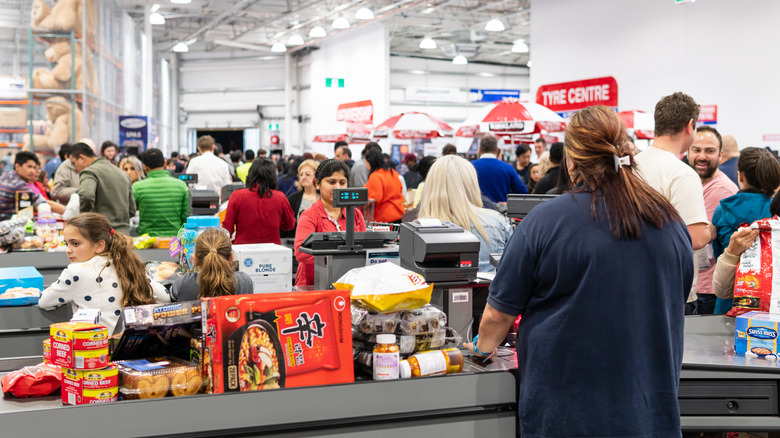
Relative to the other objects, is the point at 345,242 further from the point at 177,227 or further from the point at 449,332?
the point at 177,227

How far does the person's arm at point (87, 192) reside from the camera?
244 inches

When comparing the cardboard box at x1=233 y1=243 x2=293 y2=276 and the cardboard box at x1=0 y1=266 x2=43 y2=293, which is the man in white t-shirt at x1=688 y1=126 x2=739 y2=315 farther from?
the cardboard box at x1=0 y1=266 x2=43 y2=293

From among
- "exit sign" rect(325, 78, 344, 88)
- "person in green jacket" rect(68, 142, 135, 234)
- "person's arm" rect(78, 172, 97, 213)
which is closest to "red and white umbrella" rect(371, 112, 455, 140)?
"person in green jacket" rect(68, 142, 135, 234)

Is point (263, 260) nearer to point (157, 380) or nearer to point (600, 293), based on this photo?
point (157, 380)

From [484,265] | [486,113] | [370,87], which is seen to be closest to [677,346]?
[484,265]

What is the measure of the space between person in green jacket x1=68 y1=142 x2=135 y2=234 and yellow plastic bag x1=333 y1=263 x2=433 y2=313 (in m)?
4.35

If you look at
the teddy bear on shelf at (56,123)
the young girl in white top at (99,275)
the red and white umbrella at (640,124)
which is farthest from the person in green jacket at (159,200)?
the red and white umbrella at (640,124)

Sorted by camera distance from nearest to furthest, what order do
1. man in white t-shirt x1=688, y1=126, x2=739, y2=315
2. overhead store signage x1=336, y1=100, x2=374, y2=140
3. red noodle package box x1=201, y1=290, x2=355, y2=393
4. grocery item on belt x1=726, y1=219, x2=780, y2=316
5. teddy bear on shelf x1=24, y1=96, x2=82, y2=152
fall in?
red noodle package box x1=201, y1=290, x2=355, y2=393 → grocery item on belt x1=726, y1=219, x2=780, y2=316 → man in white t-shirt x1=688, y1=126, x2=739, y2=315 → teddy bear on shelf x1=24, y1=96, x2=82, y2=152 → overhead store signage x1=336, y1=100, x2=374, y2=140

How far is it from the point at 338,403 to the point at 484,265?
153 centimetres

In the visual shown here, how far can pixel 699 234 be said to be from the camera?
132 inches

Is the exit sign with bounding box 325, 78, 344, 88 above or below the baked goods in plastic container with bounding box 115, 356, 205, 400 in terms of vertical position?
above

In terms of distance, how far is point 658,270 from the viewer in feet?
6.74

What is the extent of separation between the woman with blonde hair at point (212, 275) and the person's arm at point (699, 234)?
1934 millimetres

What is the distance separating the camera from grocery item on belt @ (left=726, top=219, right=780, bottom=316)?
2961 mm
